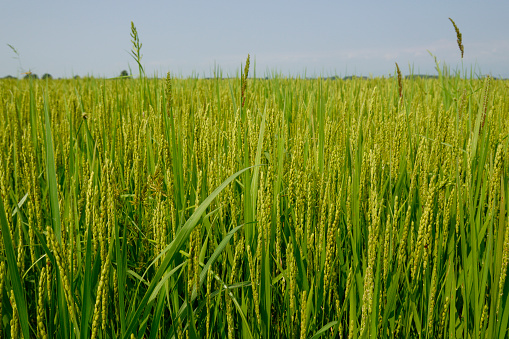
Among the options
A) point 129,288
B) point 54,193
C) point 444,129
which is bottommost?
point 129,288

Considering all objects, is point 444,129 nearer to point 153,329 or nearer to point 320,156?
point 320,156

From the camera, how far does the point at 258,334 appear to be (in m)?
0.84

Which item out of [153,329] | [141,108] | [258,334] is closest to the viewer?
[153,329]

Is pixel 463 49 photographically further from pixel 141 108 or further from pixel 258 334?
pixel 141 108

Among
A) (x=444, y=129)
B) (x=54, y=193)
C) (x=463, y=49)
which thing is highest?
(x=463, y=49)

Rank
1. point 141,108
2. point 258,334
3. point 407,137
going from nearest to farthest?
point 258,334
point 407,137
point 141,108

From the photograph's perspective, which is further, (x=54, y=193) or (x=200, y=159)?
(x=200, y=159)

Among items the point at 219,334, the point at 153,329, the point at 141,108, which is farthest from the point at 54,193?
the point at 141,108

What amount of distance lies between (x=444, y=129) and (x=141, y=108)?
1795 millimetres

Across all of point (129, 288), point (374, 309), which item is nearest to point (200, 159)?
point (129, 288)

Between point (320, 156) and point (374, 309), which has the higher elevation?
point (320, 156)

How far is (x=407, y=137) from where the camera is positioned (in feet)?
5.46

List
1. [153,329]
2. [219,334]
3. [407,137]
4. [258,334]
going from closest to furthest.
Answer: [153,329]
[258,334]
[219,334]
[407,137]

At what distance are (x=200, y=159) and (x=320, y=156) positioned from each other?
0.48 meters
